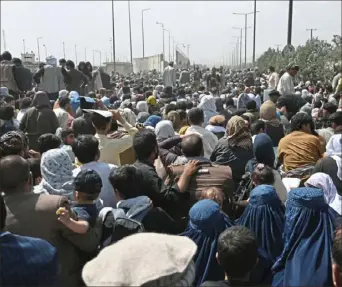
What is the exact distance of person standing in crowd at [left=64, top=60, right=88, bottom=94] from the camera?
525 inches

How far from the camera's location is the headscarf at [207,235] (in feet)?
10.7

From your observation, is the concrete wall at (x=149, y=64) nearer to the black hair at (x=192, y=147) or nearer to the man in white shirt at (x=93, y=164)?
the black hair at (x=192, y=147)

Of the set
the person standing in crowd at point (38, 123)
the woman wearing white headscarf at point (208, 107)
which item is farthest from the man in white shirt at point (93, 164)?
the woman wearing white headscarf at point (208, 107)

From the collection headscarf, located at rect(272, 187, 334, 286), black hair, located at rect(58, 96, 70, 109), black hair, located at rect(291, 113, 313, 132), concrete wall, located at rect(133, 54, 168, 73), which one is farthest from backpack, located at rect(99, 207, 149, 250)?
concrete wall, located at rect(133, 54, 168, 73)

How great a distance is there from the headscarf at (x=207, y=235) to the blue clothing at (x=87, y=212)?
642mm

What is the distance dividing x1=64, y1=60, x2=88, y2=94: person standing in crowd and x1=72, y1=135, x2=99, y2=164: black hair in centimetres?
922

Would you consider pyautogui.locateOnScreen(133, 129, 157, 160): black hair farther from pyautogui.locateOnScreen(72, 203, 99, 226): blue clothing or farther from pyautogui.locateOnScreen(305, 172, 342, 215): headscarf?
pyautogui.locateOnScreen(305, 172, 342, 215): headscarf

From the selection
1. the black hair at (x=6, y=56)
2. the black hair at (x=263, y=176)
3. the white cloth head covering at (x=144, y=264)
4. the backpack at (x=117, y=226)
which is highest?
the black hair at (x=6, y=56)

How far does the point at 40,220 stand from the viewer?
308cm

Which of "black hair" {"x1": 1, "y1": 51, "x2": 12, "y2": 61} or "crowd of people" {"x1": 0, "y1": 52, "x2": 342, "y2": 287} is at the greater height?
"black hair" {"x1": 1, "y1": 51, "x2": 12, "y2": 61}

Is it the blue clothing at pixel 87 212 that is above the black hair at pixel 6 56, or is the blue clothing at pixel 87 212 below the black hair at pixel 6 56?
below

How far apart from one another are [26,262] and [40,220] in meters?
0.59

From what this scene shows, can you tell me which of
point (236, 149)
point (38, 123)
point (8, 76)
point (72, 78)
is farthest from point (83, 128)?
point (72, 78)

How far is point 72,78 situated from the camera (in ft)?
44.1
